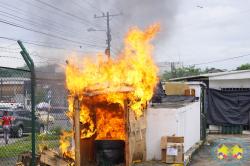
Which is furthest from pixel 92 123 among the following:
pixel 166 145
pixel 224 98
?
pixel 224 98

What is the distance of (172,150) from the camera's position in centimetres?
1115

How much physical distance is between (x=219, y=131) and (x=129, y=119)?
44.7 ft

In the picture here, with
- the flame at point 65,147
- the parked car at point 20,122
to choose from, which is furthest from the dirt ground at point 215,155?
the parked car at point 20,122

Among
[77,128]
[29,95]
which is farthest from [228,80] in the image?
[29,95]

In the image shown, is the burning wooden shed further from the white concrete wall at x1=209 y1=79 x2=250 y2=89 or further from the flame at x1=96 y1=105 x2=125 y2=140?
the white concrete wall at x1=209 y1=79 x2=250 y2=89

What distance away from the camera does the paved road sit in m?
12.6

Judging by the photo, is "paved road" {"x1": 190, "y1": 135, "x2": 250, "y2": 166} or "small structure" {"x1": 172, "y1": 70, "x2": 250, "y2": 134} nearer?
"paved road" {"x1": 190, "y1": 135, "x2": 250, "y2": 166}

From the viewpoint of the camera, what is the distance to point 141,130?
1131 cm

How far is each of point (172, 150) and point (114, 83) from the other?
2563 mm

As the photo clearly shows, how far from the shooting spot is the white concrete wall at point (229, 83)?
907 inches

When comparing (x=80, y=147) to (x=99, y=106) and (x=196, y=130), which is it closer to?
(x=99, y=106)

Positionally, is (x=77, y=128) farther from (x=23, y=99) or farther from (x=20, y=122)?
(x=20, y=122)

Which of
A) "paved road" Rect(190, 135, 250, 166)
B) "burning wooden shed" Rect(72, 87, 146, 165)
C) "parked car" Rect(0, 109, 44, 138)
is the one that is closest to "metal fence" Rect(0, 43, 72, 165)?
"burning wooden shed" Rect(72, 87, 146, 165)

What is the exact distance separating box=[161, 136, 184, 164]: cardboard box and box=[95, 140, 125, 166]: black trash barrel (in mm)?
1303
